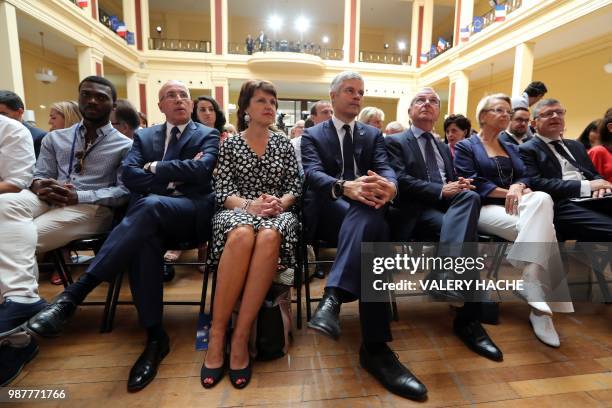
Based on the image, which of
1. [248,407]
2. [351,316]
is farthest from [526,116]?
[248,407]

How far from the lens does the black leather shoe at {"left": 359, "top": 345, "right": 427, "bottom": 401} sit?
1.32m

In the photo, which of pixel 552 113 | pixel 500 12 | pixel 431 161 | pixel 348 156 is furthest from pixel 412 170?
pixel 500 12

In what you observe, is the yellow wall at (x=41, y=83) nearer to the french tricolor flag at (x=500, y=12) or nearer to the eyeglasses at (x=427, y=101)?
the eyeglasses at (x=427, y=101)

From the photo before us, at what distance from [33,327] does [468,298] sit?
190 centimetres

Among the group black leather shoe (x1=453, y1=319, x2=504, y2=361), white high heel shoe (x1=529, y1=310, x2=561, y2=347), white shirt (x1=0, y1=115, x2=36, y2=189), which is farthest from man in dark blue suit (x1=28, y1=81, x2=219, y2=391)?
white high heel shoe (x1=529, y1=310, x2=561, y2=347)

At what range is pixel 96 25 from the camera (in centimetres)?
845

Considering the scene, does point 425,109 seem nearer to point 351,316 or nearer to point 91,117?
point 351,316

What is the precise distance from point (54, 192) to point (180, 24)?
49.4 feet

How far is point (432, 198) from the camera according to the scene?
6.43 ft

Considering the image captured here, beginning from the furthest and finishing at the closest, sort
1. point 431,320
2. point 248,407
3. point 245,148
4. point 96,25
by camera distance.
Result: point 96,25, point 431,320, point 245,148, point 248,407

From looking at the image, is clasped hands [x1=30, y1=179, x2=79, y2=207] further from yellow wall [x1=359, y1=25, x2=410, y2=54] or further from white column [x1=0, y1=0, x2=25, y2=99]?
yellow wall [x1=359, y1=25, x2=410, y2=54]

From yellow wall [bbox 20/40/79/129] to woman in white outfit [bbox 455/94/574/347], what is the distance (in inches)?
426

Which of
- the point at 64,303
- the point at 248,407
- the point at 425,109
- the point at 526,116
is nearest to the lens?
the point at 248,407

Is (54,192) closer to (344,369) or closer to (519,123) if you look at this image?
(344,369)
